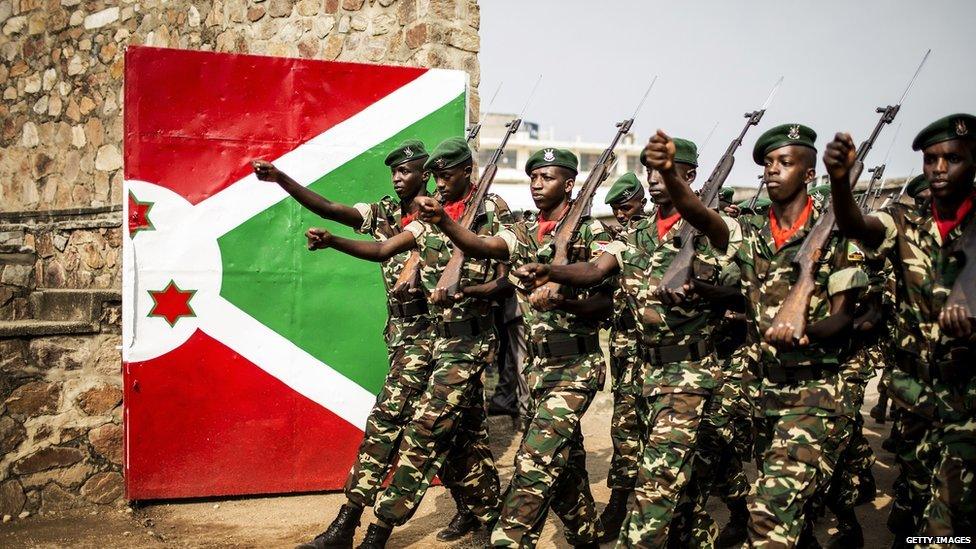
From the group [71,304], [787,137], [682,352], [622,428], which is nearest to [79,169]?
[71,304]

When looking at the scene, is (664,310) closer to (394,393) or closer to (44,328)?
(394,393)

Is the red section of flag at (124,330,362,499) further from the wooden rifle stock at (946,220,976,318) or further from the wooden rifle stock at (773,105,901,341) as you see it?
the wooden rifle stock at (946,220,976,318)

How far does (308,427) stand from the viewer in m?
6.75

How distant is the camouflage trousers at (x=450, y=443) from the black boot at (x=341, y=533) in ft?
0.72

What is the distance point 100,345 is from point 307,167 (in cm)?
193

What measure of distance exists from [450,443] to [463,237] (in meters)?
1.29

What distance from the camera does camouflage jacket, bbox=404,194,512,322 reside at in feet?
18.3

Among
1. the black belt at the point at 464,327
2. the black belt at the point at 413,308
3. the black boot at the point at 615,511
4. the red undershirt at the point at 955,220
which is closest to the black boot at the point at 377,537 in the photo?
the black belt at the point at 464,327

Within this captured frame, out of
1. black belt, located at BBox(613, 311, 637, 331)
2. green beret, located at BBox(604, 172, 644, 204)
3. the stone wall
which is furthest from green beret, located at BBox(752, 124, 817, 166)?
the stone wall

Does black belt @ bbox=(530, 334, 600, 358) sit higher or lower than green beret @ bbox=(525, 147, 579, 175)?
lower

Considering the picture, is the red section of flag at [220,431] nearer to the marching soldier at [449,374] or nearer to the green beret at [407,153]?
the marching soldier at [449,374]

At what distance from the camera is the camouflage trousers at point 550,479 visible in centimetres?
466

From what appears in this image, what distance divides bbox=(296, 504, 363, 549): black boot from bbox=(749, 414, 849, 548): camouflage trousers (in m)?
2.41

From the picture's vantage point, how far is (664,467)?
4535mm
